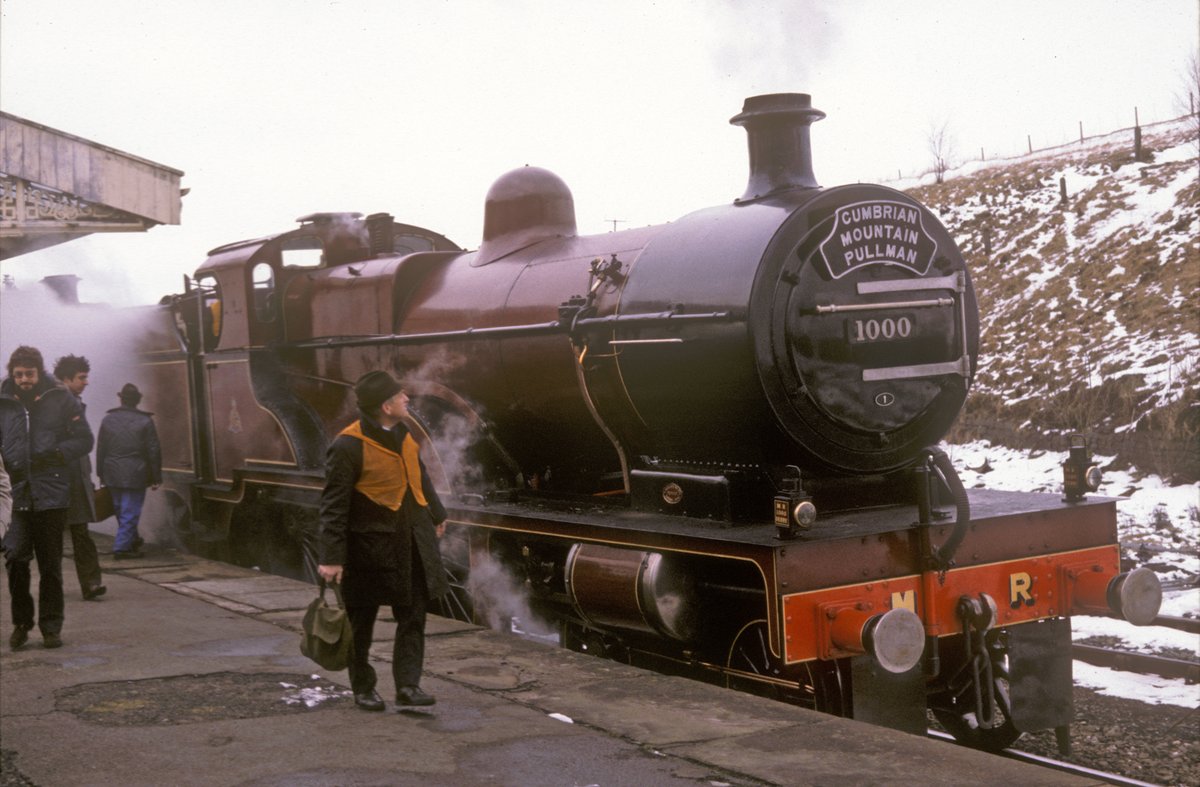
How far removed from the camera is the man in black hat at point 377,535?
15.1 ft

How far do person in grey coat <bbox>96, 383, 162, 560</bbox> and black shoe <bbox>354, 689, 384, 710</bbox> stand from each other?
540 centimetres

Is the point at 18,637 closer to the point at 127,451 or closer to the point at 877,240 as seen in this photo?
the point at 127,451

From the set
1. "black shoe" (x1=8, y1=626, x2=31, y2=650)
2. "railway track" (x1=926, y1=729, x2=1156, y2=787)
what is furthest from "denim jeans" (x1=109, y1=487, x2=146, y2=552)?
"railway track" (x1=926, y1=729, x2=1156, y2=787)

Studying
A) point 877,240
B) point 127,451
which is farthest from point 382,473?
point 127,451

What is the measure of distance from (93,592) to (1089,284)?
1915cm

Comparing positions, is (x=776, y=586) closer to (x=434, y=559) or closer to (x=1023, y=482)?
(x=434, y=559)

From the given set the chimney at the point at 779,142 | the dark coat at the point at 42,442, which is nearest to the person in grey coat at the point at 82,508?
the dark coat at the point at 42,442

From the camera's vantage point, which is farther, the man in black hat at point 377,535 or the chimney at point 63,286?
the chimney at point 63,286

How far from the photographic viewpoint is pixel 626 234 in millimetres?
6000

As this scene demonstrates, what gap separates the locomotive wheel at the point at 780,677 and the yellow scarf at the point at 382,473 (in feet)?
5.17

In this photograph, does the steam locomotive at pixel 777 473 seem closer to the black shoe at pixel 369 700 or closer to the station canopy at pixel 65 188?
the black shoe at pixel 369 700

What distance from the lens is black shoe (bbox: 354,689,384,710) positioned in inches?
184

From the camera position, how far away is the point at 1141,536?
34.2 feet

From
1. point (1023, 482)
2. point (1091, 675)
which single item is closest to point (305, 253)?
point (1091, 675)
